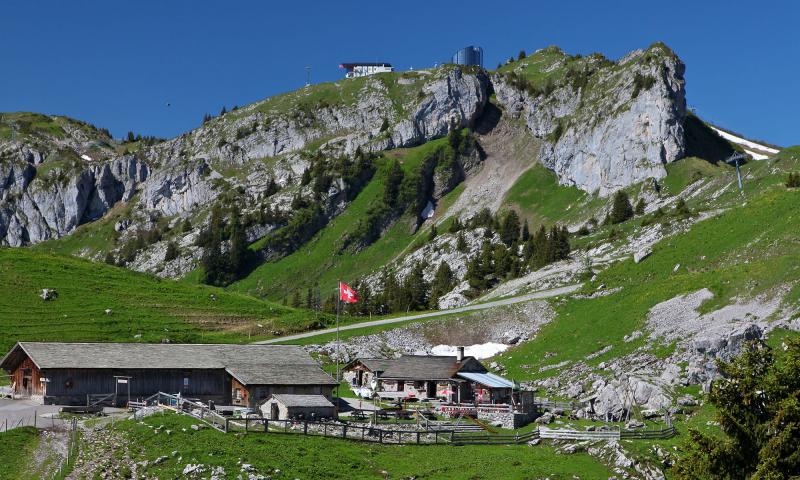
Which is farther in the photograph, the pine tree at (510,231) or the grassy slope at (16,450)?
the pine tree at (510,231)

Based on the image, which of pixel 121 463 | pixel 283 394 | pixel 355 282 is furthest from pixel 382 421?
pixel 355 282

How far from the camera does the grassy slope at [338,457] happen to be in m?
40.2

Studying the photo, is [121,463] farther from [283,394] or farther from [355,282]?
[355,282]

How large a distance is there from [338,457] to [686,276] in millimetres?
52410

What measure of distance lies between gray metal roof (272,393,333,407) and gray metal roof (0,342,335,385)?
15.1ft

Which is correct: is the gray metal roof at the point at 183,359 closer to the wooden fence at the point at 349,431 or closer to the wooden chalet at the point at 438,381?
the wooden chalet at the point at 438,381

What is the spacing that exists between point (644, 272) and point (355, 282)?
9553cm

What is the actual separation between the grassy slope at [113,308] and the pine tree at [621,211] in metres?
68.8

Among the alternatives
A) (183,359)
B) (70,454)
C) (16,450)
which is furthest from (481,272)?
(16,450)

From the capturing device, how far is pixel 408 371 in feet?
243

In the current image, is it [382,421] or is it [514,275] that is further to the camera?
[514,275]

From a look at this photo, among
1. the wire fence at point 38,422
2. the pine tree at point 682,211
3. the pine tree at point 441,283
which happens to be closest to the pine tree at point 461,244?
the pine tree at point 441,283

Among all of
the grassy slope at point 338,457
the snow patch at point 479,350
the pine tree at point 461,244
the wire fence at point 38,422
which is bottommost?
the grassy slope at point 338,457

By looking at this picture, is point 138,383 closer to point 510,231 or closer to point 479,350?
point 479,350
